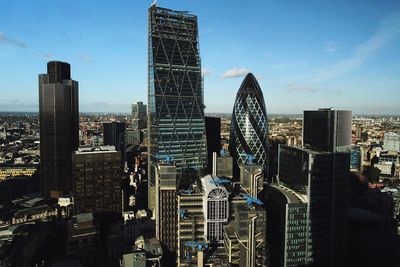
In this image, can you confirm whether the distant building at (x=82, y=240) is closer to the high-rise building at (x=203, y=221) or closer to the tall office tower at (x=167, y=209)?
the tall office tower at (x=167, y=209)

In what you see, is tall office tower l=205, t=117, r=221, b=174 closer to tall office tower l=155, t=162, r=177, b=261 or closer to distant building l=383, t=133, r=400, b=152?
tall office tower l=155, t=162, r=177, b=261

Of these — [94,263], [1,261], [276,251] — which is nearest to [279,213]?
[276,251]

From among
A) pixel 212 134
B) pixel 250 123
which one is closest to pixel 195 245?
pixel 250 123

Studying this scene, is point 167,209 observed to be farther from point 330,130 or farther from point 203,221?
point 330,130

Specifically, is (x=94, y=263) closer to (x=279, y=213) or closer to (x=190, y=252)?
(x=190, y=252)

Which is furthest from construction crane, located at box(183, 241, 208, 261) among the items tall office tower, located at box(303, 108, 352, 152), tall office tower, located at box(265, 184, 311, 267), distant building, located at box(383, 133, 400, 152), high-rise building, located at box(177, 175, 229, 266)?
distant building, located at box(383, 133, 400, 152)

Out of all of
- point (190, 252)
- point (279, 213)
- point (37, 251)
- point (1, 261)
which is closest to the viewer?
point (1, 261)
